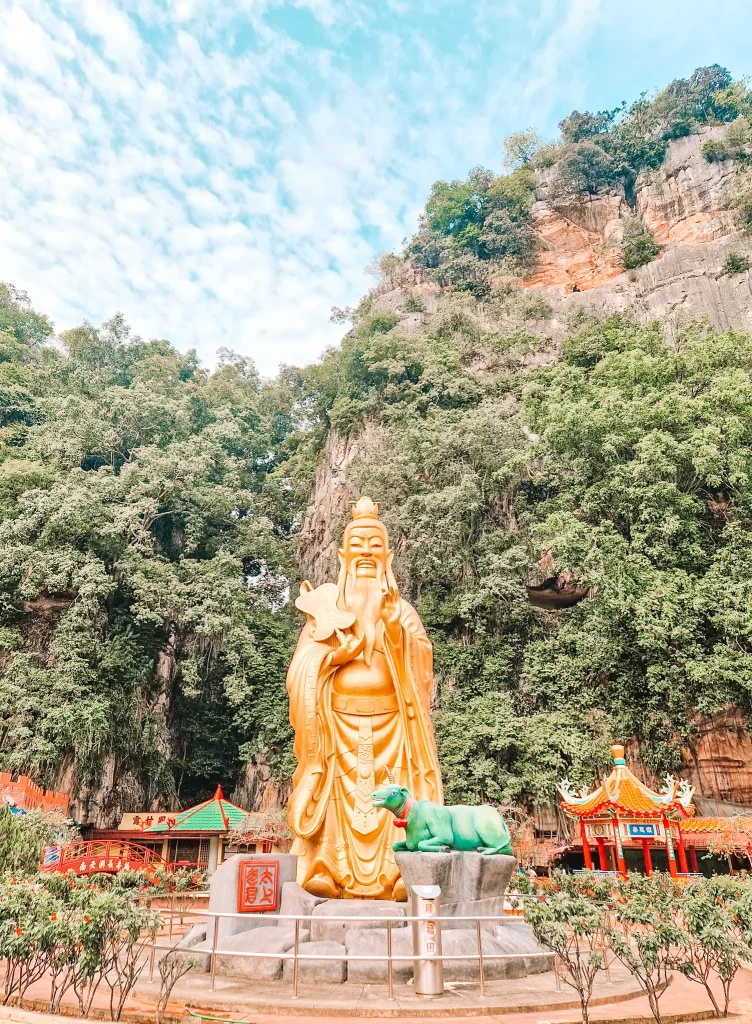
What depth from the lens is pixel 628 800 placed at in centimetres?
1035

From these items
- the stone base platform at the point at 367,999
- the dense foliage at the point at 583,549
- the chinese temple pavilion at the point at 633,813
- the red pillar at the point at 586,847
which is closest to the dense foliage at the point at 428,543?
the dense foliage at the point at 583,549

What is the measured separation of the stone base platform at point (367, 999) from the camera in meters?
3.73

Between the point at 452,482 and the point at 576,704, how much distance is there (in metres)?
5.69

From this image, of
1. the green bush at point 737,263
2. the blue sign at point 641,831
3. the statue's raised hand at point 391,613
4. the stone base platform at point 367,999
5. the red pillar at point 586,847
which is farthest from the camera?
the green bush at point 737,263

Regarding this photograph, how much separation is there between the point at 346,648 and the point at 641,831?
6.71 meters

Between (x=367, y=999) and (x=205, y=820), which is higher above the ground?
(x=205, y=820)

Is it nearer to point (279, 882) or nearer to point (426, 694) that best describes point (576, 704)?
point (426, 694)

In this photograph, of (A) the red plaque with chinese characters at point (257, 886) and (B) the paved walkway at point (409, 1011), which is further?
(A) the red plaque with chinese characters at point (257, 886)

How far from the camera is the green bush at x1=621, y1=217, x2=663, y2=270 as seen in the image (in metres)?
23.8

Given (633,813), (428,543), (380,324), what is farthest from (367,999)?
(380,324)

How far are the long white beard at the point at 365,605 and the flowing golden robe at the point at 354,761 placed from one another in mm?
102

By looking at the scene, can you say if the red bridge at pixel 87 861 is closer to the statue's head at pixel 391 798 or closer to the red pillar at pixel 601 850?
the statue's head at pixel 391 798

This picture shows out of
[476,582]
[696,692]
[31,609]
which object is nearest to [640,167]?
[476,582]

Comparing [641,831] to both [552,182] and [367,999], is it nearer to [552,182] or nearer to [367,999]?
[367,999]
